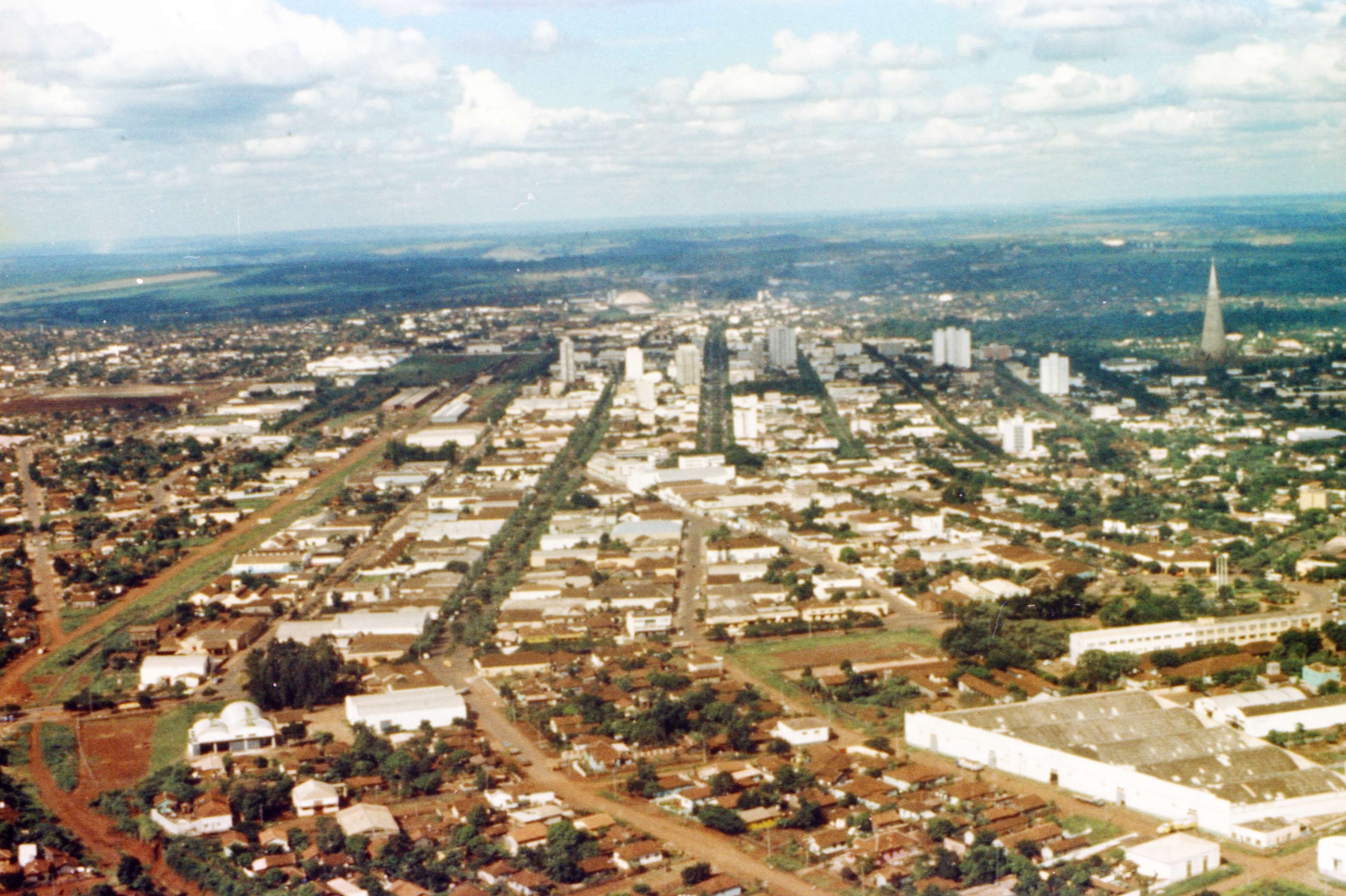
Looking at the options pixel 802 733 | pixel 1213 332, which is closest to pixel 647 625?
pixel 802 733

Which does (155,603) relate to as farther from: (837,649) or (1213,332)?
(1213,332)

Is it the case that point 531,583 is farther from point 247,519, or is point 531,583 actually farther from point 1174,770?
point 1174,770

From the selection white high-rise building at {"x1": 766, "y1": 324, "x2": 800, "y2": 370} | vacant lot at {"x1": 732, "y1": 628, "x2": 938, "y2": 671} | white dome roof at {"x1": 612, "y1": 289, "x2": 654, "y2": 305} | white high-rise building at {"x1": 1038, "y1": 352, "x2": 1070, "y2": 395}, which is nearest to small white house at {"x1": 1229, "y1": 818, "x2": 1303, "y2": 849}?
vacant lot at {"x1": 732, "y1": 628, "x2": 938, "y2": 671}

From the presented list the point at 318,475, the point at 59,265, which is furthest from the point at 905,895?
the point at 59,265

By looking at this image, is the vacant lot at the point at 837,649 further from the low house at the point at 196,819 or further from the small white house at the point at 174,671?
the low house at the point at 196,819

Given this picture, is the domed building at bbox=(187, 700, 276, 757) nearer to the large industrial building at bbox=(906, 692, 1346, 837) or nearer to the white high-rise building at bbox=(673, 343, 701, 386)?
the large industrial building at bbox=(906, 692, 1346, 837)
